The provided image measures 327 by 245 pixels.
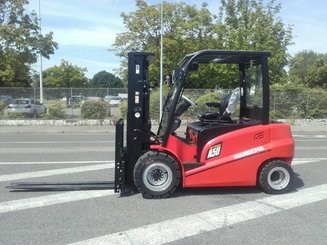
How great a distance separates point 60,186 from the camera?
7523 mm

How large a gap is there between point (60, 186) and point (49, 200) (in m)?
0.80

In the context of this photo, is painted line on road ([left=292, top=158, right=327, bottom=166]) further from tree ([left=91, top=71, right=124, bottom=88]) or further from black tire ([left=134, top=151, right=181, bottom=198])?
tree ([left=91, top=71, right=124, bottom=88])

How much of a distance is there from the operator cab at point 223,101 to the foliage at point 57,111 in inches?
724

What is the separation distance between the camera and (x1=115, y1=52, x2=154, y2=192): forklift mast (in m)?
7.03

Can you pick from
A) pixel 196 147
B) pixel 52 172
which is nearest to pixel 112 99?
pixel 52 172

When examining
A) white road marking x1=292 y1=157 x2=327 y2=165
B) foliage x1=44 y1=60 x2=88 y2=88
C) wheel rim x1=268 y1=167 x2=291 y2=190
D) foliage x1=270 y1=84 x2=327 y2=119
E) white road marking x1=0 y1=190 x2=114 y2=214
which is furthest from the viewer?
foliage x1=44 y1=60 x2=88 y2=88

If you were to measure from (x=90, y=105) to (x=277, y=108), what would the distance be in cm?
1096

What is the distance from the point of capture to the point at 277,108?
2602 cm

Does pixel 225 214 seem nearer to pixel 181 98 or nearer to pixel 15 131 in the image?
pixel 181 98

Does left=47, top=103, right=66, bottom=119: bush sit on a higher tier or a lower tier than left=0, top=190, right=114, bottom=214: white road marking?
higher

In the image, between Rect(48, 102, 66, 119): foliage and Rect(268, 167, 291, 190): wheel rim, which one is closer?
Rect(268, 167, 291, 190): wheel rim

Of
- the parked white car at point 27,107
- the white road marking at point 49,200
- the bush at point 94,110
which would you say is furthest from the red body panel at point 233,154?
the parked white car at point 27,107

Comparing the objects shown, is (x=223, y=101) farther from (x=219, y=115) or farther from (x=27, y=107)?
(x=27, y=107)

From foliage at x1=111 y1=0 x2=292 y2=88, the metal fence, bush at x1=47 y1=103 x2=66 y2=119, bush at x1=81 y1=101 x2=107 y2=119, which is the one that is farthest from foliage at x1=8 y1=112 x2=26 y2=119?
foliage at x1=111 y1=0 x2=292 y2=88
